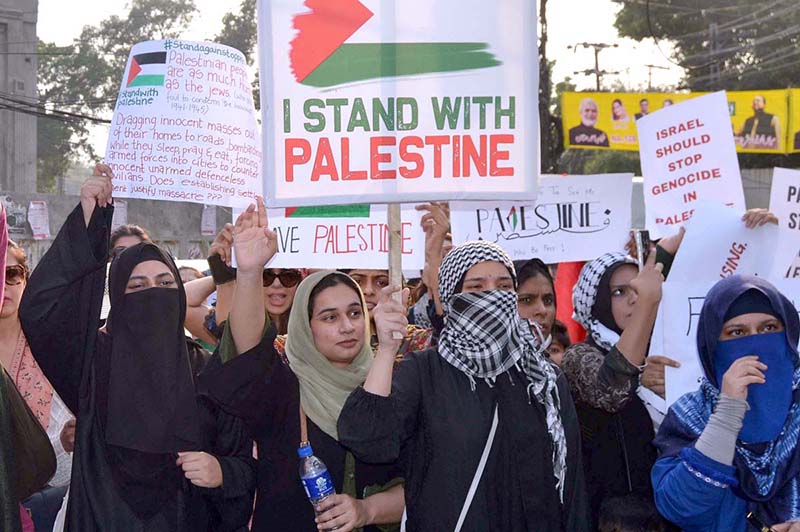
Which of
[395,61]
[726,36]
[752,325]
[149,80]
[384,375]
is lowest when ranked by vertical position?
[384,375]

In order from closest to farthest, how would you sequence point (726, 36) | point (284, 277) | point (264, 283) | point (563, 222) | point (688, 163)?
point (264, 283), point (284, 277), point (688, 163), point (563, 222), point (726, 36)

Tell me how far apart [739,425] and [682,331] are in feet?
2.74

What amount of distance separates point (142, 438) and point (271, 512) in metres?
0.49

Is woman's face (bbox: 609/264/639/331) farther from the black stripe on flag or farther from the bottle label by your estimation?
the black stripe on flag

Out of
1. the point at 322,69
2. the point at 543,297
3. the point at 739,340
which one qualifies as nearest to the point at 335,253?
the point at 543,297

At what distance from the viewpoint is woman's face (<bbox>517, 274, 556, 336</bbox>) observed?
4402 millimetres

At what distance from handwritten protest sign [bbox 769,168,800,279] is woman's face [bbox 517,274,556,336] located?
0.95 metres

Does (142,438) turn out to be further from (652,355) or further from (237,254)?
(652,355)

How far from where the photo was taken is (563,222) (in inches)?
234

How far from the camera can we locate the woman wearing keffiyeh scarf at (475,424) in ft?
9.88

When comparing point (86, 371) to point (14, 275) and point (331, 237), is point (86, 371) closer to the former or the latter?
point (14, 275)

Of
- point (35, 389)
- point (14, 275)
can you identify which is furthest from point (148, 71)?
point (35, 389)

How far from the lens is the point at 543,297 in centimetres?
445

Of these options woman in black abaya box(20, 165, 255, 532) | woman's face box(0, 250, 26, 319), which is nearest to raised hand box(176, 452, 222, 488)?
woman in black abaya box(20, 165, 255, 532)
